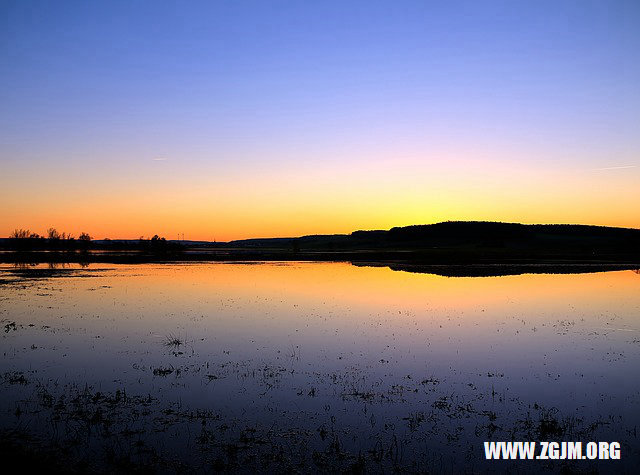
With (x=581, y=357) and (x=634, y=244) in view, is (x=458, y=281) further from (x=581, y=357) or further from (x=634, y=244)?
(x=634, y=244)

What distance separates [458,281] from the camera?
55.0 m

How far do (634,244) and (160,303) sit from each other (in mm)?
200236

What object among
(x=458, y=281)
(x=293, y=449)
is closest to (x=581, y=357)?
(x=293, y=449)

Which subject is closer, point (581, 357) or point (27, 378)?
point (27, 378)

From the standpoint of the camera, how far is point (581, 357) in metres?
20.0

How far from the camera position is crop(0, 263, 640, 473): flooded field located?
36.4 ft

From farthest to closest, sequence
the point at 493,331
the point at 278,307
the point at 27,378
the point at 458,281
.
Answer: the point at 458,281, the point at 278,307, the point at 493,331, the point at 27,378

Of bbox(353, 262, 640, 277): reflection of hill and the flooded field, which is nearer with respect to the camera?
the flooded field

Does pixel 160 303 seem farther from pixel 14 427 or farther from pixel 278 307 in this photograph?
pixel 14 427

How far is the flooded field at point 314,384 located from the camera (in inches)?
437

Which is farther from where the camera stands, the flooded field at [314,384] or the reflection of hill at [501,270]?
the reflection of hill at [501,270]

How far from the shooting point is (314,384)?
16078 millimetres

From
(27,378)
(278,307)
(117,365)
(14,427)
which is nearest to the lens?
(14,427)

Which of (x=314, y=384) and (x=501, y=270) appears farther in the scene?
(x=501, y=270)
